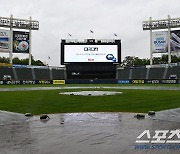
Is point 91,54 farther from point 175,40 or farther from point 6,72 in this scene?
point 6,72

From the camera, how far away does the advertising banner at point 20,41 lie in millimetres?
72875

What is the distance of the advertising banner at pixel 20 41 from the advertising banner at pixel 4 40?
5.49 feet

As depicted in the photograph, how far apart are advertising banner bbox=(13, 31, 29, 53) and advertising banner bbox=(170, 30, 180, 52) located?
37.4 meters

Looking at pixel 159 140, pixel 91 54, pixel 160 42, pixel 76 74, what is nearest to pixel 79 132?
pixel 159 140

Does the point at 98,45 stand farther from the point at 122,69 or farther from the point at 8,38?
the point at 8,38

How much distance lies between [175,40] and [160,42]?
3864 mm

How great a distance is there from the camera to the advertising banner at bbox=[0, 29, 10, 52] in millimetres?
71125

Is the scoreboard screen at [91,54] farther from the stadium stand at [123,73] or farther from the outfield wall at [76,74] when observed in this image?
the stadium stand at [123,73]

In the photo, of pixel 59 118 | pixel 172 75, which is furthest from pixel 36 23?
pixel 59 118

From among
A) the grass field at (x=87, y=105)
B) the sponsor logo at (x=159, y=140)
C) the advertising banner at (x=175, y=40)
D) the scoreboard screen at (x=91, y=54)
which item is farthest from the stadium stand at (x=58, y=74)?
the sponsor logo at (x=159, y=140)

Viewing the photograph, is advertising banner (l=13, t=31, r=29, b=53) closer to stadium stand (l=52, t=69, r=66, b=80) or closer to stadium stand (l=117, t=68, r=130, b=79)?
Result: stadium stand (l=52, t=69, r=66, b=80)

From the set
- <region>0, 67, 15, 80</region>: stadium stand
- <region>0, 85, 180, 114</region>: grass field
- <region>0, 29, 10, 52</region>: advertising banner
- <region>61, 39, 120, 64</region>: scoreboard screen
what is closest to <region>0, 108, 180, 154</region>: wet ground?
<region>0, 85, 180, 114</region>: grass field

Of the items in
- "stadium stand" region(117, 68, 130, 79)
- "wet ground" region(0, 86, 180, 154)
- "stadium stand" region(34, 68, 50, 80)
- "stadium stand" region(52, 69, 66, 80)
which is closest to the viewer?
"wet ground" region(0, 86, 180, 154)

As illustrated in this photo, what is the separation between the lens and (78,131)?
409 inches
